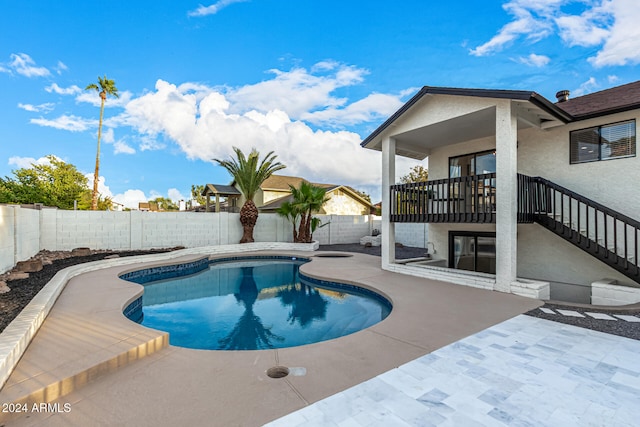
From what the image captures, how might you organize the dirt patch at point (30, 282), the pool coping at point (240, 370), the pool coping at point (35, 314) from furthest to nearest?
the dirt patch at point (30, 282) → the pool coping at point (35, 314) → the pool coping at point (240, 370)

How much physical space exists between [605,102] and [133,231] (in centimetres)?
1742

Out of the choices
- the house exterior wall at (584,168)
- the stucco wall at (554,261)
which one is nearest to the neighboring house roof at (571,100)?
the house exterior wall at (584,168)

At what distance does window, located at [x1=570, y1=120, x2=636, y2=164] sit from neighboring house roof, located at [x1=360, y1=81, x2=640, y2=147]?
0.47 meters

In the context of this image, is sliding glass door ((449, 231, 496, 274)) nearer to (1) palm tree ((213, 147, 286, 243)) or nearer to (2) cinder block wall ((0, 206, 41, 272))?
(1) palm tree ((213, 147, 286, 243))

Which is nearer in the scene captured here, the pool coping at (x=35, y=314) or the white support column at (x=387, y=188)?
the pool coping at (x=35, y=314)

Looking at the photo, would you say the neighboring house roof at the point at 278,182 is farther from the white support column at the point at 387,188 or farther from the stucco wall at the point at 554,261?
the stucco wall at the point at 554,261

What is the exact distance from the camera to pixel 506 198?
22.0 ft

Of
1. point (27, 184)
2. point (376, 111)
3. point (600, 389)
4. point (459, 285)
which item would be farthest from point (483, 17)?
point (27, 184)

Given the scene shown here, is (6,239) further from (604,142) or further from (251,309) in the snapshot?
(604,142)

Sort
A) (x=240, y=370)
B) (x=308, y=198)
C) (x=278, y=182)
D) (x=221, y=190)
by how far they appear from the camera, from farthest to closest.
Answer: (x=278, y=182), (x=221, y=190), (x=308, y=198), (x=240, y=370)

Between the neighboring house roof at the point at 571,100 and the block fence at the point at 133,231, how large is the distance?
389 inches

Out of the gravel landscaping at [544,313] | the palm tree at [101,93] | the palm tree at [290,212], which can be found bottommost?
the gravel landscaping at [544,313]

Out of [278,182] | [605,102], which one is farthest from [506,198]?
[278,182]

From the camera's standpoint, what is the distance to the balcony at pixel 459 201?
722 centimetres
